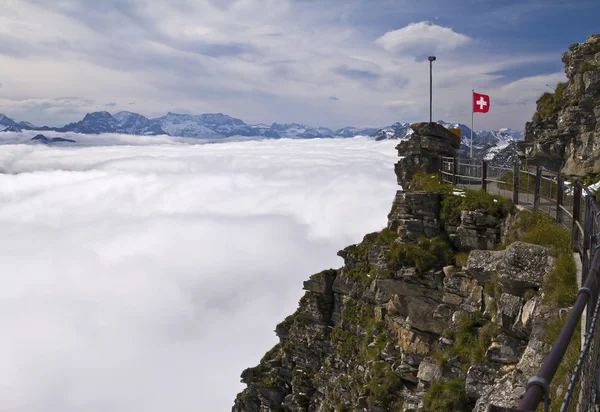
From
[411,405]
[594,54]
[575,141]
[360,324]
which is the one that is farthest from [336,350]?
[594,54]

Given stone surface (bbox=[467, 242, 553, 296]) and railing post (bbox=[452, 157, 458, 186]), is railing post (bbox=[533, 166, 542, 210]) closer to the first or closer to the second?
stone surface (bbox=[467, 242, 553, 296])

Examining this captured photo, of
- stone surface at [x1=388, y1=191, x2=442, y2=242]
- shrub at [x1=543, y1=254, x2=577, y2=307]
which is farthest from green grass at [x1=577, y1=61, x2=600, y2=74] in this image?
shrub at [x1=543, y1=254, x2=577, y2=307]

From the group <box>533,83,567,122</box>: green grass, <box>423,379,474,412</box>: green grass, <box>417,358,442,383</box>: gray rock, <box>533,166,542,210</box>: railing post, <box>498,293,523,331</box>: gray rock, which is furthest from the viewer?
<box>533,83,567,122</box>: green grass

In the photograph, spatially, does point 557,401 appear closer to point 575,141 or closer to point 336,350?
point 336,350

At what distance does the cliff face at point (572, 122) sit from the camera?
28.8 meters

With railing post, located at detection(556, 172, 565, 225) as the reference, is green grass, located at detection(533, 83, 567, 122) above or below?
above

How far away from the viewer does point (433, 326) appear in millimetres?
21234

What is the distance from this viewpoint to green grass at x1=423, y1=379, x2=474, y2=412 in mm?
14961

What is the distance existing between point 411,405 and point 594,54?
28780 millimetres

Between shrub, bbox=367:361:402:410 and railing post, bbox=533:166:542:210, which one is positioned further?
shrub, bbox=367:361:402:410

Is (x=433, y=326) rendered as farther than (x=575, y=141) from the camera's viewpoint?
No

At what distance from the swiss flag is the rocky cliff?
434 cm

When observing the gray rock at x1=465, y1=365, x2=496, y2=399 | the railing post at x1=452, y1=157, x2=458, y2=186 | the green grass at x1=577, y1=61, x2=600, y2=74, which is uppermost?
the green grass at x1=577, y1=61, x2=600, y2=74

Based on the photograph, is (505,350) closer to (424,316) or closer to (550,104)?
(424,316)
